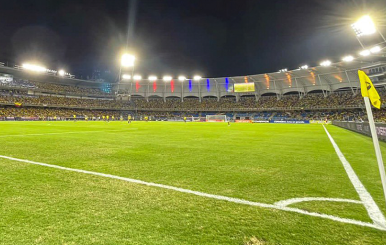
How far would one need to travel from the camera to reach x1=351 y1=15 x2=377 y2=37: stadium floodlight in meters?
30.2

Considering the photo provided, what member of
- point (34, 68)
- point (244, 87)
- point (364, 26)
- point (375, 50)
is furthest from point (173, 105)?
point (364, 26)

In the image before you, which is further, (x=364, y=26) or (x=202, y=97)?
(x=202, y=97)

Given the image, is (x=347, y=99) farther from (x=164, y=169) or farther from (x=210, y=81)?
(x=164, y=169)

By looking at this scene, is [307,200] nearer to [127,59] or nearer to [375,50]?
[375,50]

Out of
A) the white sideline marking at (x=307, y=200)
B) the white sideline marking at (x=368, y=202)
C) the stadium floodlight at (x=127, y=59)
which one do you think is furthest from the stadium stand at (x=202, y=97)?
the white sideline marking at (x=307, y=200)

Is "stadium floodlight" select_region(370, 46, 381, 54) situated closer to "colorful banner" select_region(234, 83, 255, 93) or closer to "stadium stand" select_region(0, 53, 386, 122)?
"stadium stand" select_region(0, 53, 386, 122)

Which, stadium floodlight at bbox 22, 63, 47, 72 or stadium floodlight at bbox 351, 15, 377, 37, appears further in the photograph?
stadium floodlight at bbox 22, 63, 47, 72

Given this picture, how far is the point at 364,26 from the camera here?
3123 cm

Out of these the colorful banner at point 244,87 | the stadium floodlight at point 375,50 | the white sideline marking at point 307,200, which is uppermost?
the stadium floodlight at point 375,50

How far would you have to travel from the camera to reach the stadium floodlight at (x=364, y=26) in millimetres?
30219

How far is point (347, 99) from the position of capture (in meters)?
58.6

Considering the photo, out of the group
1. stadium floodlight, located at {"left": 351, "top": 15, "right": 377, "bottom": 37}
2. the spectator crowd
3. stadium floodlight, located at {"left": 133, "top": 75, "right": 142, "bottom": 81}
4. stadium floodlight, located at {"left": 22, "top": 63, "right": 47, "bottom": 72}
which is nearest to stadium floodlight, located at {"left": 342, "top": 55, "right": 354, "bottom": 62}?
the spectator crowd

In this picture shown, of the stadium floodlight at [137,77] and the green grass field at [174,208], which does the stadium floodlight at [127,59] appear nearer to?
the stadium floodlight at [137,77]

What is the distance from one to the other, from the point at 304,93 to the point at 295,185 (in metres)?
74.3
